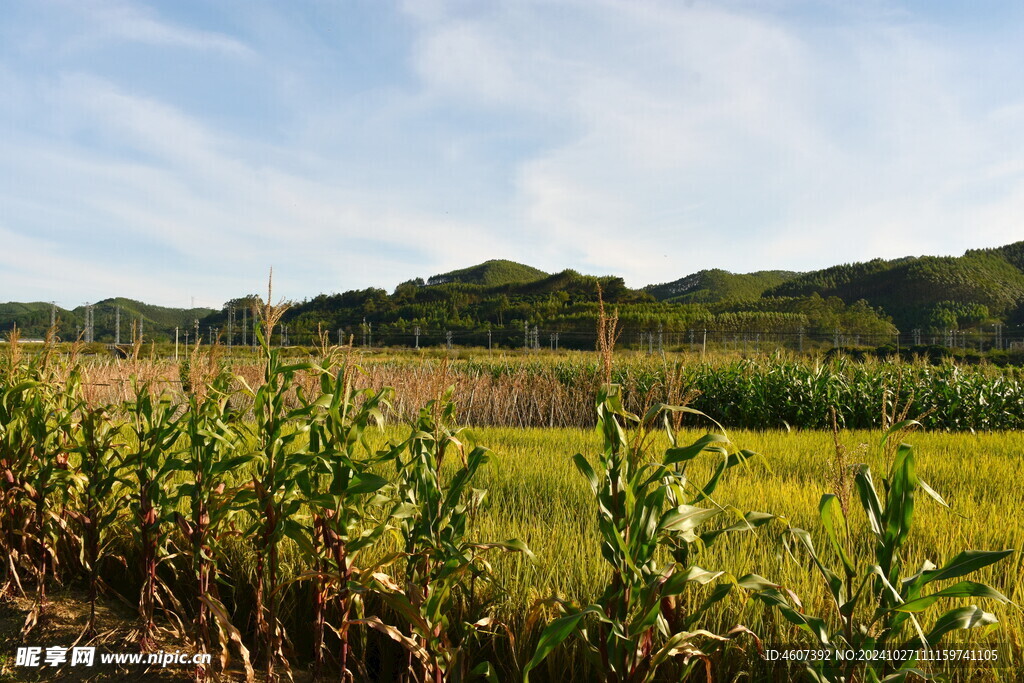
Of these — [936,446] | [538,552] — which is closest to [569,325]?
[936,446]

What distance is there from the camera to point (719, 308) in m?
66.1

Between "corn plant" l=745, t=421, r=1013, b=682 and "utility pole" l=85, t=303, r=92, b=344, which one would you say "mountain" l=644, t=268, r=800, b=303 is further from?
"corn plant" l=745, t=421, r=1013, b=682

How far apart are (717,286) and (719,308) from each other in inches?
1561

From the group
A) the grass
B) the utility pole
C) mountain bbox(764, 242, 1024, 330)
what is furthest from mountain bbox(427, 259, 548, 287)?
the grass

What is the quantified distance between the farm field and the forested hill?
41.6 meters

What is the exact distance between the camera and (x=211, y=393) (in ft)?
7.16

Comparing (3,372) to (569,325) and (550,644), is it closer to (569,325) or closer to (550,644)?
(550,644)

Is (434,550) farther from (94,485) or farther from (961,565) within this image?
(94,485)

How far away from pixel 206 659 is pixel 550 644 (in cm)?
133

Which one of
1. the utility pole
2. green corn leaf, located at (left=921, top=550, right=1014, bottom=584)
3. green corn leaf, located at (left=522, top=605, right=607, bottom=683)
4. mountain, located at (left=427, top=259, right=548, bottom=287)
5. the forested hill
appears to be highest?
mountain, located at (left=427, top=259, right=548, bottom=287)

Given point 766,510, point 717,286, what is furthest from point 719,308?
point 766,510

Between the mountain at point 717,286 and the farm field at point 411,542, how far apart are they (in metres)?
96.5

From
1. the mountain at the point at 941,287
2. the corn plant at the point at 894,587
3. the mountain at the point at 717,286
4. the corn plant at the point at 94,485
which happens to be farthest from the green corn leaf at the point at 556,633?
the mountain at the point at 717,286

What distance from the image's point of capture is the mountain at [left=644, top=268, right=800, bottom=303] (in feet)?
328
